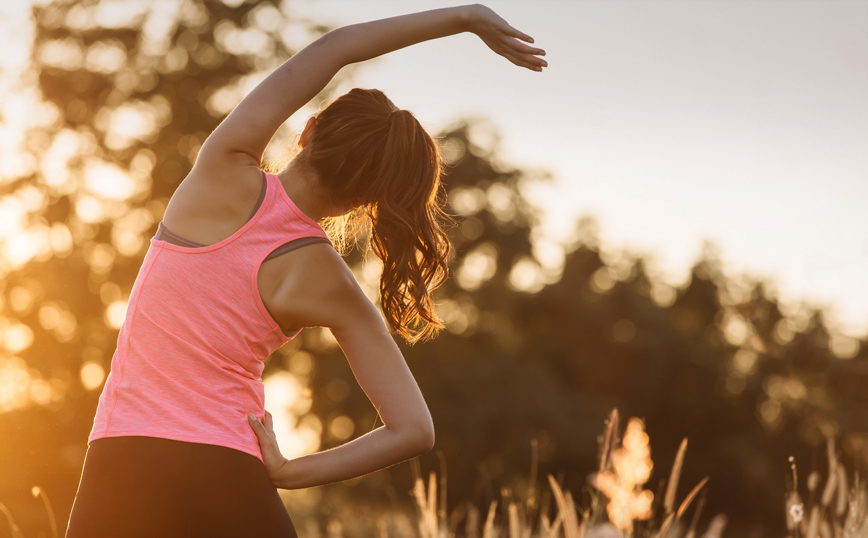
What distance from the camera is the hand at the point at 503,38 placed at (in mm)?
1919

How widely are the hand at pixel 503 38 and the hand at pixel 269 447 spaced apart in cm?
103

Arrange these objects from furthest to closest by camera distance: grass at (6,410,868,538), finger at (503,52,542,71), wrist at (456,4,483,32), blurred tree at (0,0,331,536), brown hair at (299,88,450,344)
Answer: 1. blurred tree at (0,0,331,536)
2. grass at (6,410,868,538)
3. finger at (503,52,542,71)
4. wrist at (456,4,483,32)
5. brown hair at (299,88,450,344)

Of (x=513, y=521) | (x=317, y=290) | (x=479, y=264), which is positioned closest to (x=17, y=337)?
(x=479, y=264)

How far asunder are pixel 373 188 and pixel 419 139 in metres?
0.16

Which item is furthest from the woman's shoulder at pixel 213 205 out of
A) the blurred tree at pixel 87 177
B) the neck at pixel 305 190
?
the blurred tree at pixel 87 177

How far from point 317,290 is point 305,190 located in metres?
0.25

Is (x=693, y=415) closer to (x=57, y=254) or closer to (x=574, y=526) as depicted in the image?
(x=57, y=254)

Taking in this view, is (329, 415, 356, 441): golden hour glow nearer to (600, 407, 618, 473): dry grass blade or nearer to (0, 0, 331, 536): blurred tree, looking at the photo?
(0, 0, 331, 536): blurred tree

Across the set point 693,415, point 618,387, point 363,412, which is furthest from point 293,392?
point 693,415

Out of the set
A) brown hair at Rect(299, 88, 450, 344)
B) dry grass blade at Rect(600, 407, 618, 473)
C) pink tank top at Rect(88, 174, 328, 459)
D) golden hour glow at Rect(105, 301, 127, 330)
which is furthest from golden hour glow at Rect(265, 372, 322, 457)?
pink tank top at Rect(88, 174, 328, 459)

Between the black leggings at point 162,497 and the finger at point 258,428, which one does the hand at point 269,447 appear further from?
the black leggings at point 162,497

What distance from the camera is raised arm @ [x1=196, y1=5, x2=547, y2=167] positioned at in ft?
5.26

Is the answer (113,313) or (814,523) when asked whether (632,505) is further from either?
(113,313)

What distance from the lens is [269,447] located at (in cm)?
166
